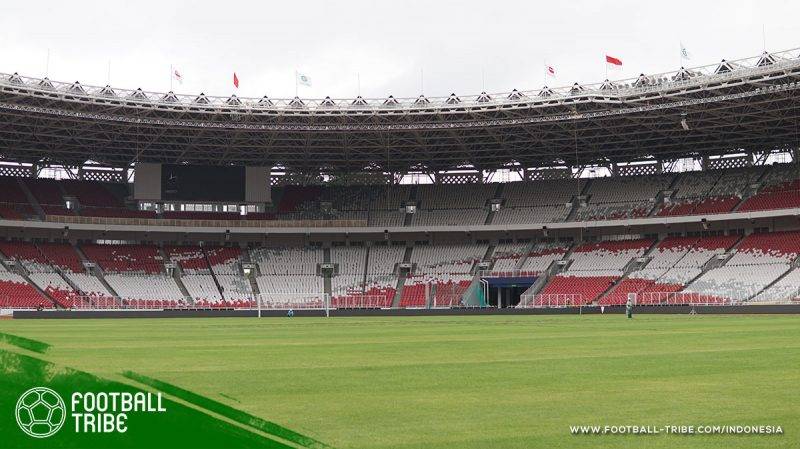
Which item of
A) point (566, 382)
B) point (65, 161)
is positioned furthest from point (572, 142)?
point (566, 382)

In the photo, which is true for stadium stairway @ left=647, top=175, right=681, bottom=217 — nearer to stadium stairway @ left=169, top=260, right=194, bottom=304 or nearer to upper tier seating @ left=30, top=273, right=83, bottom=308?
stadium stairway @ left=169, top=260, right=194, bottom=304

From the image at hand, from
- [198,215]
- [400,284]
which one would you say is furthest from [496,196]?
[198,215]

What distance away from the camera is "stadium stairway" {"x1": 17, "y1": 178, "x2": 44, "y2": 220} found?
78.6 meters

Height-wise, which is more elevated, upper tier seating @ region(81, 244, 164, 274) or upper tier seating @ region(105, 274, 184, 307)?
upper tier seating @ region(81, 244, 164, 274)

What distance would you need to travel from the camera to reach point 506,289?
77812 millimetres

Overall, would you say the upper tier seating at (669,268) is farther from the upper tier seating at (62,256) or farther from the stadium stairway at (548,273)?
the upper tier seating at (62,256)

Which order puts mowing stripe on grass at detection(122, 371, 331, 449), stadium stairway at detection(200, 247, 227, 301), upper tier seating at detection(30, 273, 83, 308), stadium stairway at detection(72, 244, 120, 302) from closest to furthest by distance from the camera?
1. mowing stripe on grass at detection(122, 371, 331, 449)
2. upper tier seating at detection(30, 273, 83, 308)
3. stadium stairway at detection(72, 244, 120, 302)
4. stadium stairway at detection(200, 247, 227, 301)

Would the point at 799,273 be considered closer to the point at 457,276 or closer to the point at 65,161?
the point at 457,276

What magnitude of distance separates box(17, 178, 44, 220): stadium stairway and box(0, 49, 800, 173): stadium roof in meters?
2.57

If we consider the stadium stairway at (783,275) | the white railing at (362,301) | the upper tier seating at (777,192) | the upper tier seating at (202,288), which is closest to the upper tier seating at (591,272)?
the upper tier seating at (777,192)

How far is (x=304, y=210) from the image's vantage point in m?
87.1

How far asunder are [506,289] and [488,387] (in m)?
65.7

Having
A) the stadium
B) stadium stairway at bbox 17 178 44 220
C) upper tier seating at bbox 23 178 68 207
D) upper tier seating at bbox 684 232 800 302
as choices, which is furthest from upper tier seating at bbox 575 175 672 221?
stadium stairway at bbox 17 178 44 220

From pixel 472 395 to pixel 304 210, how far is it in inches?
2998
